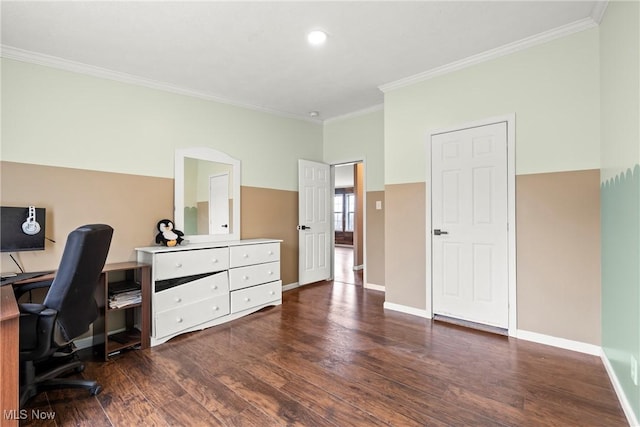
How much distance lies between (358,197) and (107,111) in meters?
4.81

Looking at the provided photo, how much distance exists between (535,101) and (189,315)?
3684 millimetres

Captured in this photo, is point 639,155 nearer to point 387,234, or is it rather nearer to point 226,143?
point 387,234

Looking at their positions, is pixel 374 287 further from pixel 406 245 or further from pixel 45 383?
pixel 45 383

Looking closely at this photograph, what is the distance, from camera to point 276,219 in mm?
4422

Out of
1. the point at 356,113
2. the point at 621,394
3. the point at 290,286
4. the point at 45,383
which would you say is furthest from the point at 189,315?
the point at 356,113

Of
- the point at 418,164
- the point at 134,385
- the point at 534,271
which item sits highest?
the point at 418,164

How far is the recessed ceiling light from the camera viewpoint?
242 cm

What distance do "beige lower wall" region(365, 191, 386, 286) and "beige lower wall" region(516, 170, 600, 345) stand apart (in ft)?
6.34

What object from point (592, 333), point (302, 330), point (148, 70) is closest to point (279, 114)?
point (148, 70)

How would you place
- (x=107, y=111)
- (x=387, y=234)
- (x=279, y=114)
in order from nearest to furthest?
(x=107, y=111), (x=387, y=234), (x=279, y=114)

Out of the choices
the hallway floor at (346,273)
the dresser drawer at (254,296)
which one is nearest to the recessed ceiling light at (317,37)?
the dresser drawer at (254,296)

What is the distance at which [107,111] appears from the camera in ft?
9.54

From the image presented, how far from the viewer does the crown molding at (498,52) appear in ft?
7.79

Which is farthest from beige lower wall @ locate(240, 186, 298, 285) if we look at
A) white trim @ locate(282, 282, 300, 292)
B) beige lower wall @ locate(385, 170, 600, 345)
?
beige lower wall @ locate(385, 170, 600, 345)
